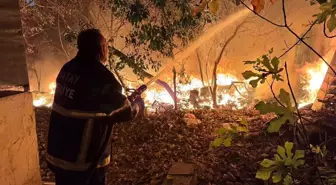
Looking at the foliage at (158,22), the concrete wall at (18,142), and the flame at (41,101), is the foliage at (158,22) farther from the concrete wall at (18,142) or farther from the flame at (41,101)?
the flame at (41,101)

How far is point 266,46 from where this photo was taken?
12.8m

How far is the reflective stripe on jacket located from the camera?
2.70 metres

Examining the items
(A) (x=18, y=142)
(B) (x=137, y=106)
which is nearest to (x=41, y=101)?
(A) (x=18, y=142)

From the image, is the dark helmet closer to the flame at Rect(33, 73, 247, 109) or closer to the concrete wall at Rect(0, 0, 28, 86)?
the concrete wall at Rect(0, 0, 28, 86)

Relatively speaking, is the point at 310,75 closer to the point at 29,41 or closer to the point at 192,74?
the point at 192,74

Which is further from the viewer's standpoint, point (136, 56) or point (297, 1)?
point (297, 1)

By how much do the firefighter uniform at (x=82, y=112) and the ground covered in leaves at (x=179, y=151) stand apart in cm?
170

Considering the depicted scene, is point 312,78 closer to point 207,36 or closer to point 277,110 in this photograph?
point 207,36

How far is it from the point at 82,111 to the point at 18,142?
1197 millimetres

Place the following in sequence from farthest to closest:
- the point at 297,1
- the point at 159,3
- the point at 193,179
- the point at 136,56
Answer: the point at 297,1 < the point at 136,56 < the point at 159,3 < the point at 193,179

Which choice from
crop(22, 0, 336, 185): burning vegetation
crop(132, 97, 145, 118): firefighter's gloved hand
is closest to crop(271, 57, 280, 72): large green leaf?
crop(22, 0, 336, 185): burning vegetation

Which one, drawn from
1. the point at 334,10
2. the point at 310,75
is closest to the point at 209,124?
the point at 334,10

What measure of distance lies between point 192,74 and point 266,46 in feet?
12.5

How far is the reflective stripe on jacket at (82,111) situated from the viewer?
270cm
